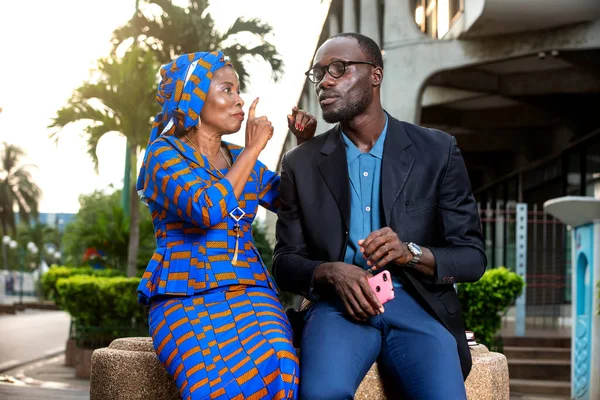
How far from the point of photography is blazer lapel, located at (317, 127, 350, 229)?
3.49 m

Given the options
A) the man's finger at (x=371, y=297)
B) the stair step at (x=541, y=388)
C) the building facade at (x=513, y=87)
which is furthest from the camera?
the building facade at (x=513, y=87)

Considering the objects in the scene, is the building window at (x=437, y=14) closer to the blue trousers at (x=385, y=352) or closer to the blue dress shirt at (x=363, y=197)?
the blue dress shirt at (x=363, y=197)

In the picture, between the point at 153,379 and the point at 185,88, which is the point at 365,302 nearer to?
the point at 153,379

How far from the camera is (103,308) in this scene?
48.2ft

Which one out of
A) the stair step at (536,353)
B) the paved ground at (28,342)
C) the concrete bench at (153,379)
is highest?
the concrete bench at (153,379)

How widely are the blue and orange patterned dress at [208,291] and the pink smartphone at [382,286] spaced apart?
0.36 m

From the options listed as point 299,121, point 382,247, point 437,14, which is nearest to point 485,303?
point 299,121

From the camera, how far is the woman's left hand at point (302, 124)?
3887mm

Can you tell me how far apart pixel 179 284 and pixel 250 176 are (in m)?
0.57

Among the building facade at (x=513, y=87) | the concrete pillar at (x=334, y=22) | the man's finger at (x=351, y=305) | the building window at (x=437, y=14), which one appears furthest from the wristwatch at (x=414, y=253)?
the concrete pillar at (x=334, y=22)

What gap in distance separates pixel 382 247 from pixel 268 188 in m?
0.86

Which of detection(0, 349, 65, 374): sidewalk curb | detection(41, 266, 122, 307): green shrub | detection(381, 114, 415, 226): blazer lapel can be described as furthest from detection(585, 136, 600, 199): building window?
detection(381, 114, 415, 226): blazer lapel

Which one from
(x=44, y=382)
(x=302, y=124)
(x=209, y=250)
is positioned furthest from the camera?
(x=44, y=382)

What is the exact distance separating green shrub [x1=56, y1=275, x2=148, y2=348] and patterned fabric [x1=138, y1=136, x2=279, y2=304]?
1085 centimetres
